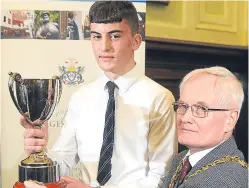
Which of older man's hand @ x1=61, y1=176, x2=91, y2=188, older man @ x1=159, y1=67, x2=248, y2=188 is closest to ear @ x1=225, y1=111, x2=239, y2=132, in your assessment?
older man @ x1=159, y1=67, x2=248, y2=188

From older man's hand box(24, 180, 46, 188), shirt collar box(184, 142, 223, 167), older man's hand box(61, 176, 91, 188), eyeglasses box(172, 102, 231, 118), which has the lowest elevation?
older man's hand box(61, 176, 91, 188)

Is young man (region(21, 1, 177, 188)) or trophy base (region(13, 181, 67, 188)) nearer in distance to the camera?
trophy base (region(13, 181, 67, 188))

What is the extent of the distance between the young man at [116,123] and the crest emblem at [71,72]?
0.11 ft

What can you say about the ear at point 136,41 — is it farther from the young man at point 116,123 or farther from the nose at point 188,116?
the nose at point 188,116

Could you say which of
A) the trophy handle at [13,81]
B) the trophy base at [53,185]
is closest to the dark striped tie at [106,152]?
the trophy base at [53,185]

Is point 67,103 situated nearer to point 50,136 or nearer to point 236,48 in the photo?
point 50,136

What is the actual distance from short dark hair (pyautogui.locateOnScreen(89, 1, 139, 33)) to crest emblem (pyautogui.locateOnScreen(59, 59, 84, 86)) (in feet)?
0.40

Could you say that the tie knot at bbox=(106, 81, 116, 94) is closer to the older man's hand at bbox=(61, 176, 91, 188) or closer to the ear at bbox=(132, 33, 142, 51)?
the ear at bbox=(132, 33, 142, 51)

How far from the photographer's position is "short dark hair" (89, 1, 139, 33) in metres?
1.16

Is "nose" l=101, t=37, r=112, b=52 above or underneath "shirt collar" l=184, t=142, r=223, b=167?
above

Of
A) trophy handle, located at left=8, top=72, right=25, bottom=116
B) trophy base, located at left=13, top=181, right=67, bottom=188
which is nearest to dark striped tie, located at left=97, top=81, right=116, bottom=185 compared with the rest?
trophy base, located at left=13, top=181, right=67, bottom=188

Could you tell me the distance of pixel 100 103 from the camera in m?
1.19

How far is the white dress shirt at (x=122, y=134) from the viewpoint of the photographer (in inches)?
46.7

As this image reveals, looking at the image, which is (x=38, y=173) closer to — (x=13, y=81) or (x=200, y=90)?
(x=13, y=81)
